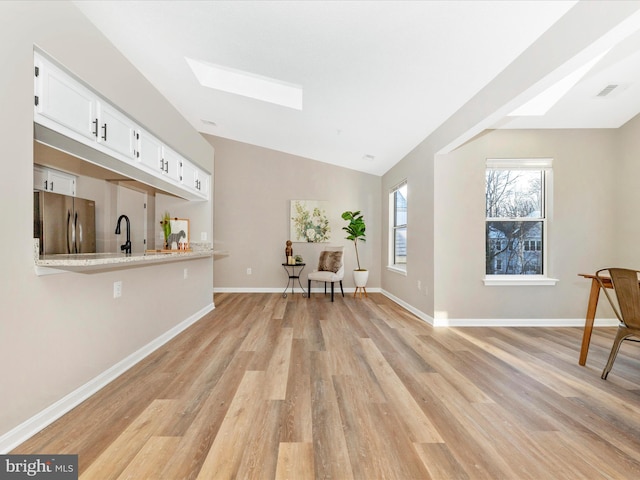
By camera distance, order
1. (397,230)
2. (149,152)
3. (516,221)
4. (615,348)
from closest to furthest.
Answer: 1. (615,348)
2. (149,152)
3. (516,221)
4. (397,230)

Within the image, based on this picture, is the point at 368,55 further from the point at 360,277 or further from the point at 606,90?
the point at 360,277

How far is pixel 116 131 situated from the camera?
242 centimetres

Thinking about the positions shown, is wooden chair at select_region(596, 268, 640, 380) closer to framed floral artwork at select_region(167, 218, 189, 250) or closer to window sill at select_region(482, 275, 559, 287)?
window sill at select_region(482, 275, 559, 287)

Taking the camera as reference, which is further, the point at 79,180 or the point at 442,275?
the point at 442,275

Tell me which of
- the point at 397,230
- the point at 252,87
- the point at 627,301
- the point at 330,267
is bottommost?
the point at 330,267

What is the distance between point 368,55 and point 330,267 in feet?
12.4

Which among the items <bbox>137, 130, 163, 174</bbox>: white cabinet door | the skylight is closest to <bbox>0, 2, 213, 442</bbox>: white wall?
<bbox>137, 130, 163, 174</bbox>: white cabinet door

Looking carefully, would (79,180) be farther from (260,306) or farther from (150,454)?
(260,306)

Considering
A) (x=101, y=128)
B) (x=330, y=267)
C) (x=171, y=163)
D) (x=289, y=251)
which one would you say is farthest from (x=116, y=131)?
(x=330, y=267)

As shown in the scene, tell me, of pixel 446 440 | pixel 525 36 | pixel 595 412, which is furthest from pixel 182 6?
pixel 595 412

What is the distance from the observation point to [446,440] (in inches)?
64.8

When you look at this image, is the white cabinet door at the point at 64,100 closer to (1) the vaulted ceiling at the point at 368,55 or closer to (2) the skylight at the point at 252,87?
(1) the vaulted ceiling at the point at 368,55

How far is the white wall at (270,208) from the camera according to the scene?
6.38 meters

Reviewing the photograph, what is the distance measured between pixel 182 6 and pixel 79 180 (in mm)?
1554
